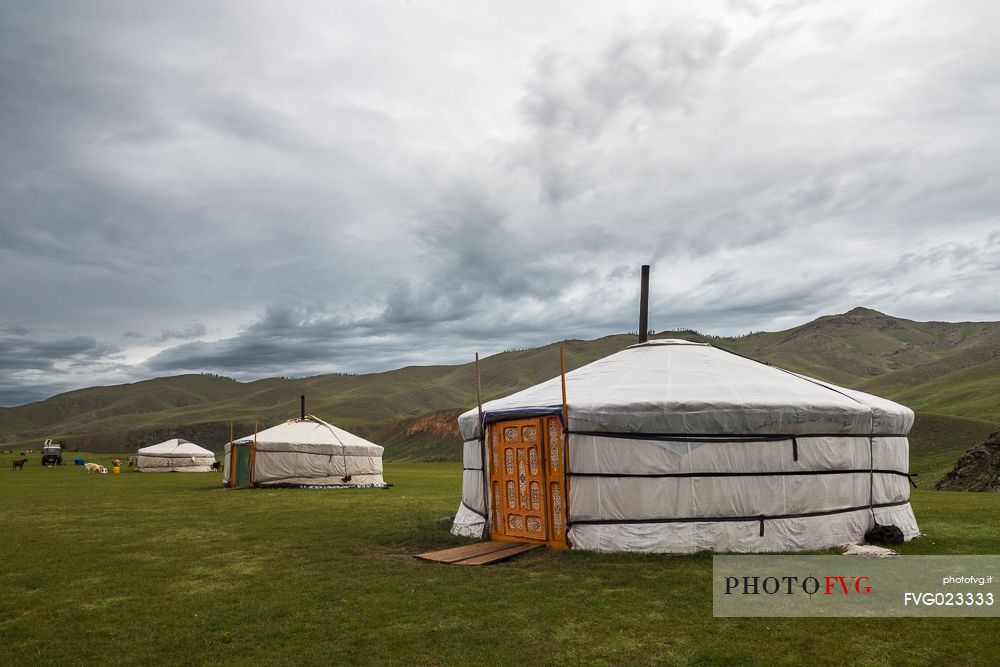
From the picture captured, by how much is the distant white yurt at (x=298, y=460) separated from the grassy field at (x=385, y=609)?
8658 millimetres

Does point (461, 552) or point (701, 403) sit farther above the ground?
point (701, 403)

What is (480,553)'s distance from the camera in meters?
6.52

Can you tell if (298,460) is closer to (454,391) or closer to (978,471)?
(978,471)

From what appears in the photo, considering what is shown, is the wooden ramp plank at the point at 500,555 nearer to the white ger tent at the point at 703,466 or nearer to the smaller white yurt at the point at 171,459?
the white ger tent at the point at 703,466

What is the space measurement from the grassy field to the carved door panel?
0.66 metres

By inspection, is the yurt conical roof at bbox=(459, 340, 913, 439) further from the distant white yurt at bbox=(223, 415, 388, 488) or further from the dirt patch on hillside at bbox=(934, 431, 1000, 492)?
the distant white yurt at bbox=(223, 415, 388, 488)

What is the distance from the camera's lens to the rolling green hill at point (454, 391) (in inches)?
1791

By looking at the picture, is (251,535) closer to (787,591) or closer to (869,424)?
(787,591)

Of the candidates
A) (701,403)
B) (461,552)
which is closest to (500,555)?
(461,552)

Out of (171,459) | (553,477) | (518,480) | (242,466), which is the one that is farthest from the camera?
(171,459)

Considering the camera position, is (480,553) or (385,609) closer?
(385,609)

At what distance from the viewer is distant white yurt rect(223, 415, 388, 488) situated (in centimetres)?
1709

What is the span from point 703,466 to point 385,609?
10.6 ft

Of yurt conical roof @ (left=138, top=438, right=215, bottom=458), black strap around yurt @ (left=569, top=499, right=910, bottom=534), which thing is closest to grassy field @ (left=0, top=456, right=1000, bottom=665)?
black strap around yurt @ (left=569, top=499, right=910, bottom=534)
